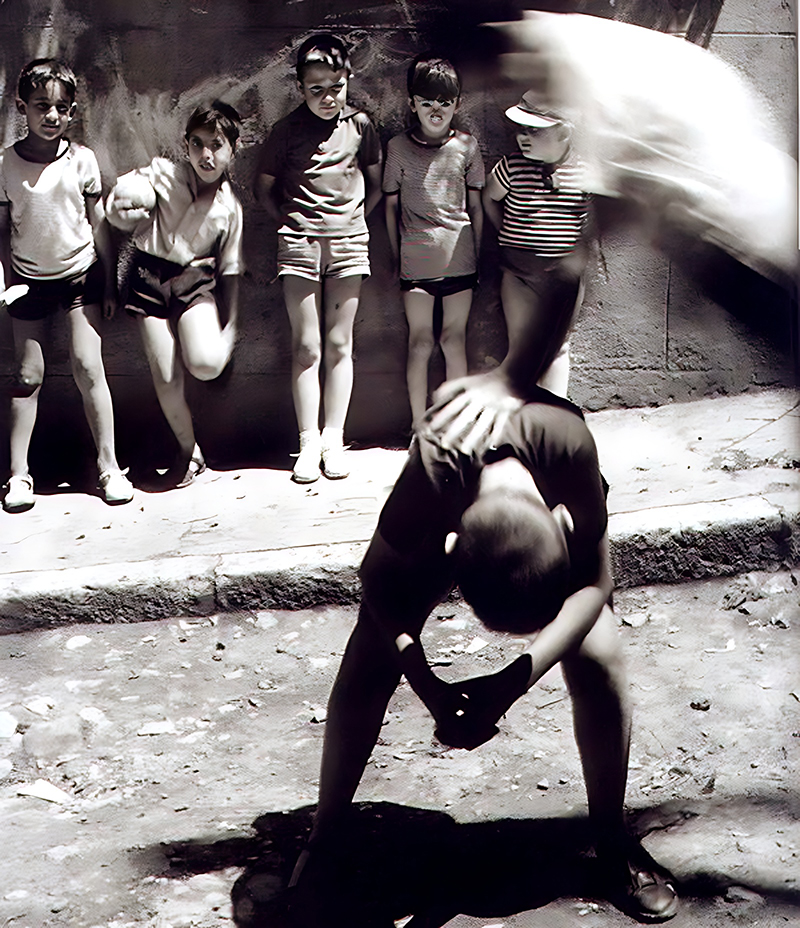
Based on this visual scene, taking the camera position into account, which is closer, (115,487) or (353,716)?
(353,716)

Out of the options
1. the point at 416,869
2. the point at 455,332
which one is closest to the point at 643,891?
the point at 416,869

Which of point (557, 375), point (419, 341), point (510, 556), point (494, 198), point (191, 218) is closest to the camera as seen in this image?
point (510, 556)

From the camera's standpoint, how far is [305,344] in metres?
3.59

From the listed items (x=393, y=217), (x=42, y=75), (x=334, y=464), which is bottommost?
(x=334, y=464)

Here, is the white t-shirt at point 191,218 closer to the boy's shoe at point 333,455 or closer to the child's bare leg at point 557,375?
the boy's shoe at point 333,455

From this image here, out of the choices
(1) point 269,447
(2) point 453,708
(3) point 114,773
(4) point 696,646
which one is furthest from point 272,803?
(4) point 696,646

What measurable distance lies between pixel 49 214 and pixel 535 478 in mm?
2404

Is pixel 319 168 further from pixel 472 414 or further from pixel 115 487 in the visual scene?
pixel 472 414

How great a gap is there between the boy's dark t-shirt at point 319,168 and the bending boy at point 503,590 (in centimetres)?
137

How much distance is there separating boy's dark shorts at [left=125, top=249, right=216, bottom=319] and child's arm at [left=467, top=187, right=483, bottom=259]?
101 cm

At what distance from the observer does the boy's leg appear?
2.51 meters

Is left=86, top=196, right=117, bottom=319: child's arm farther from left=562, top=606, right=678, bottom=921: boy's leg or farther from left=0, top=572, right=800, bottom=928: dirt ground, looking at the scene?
left=562, top=606, right=678, bottom=921: boy's leg

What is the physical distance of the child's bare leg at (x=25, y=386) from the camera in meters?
3.95

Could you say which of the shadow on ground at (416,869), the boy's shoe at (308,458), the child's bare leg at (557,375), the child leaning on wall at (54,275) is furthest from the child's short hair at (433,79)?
the shadow on ground at (416,869)
